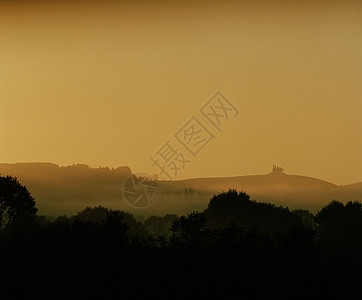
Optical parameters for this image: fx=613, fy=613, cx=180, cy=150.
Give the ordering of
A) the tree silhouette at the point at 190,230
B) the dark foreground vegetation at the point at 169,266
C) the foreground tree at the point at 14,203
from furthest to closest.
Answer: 1. the foreground tree at the point at 14,203
2. the tree silhouette at the point at 190,230
3. the dark foreground vegetation at the point at 169,266

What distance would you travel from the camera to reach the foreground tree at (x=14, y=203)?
25125mm

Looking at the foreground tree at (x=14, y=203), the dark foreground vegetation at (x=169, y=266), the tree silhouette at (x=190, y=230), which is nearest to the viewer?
the dark foreground vegetation at (x=169, y=266)

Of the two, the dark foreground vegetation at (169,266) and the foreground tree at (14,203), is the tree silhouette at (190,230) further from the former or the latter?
the foreground tree at (14,203)

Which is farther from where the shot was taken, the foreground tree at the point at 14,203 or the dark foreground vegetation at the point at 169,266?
the foreground tree at the point at 14,203

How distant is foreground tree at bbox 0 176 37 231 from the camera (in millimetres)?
25125

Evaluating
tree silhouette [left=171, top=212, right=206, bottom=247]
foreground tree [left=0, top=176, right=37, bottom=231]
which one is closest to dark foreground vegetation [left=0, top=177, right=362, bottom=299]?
tree silhouette [left=171, top=212, right=206, bottom=247]

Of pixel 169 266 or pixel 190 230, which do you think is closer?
pixel 169 266

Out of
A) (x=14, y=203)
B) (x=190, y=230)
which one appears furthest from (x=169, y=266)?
(x=14, y=203)

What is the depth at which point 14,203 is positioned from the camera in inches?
1020

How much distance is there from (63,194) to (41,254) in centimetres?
2040

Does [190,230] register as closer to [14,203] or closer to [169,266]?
[169,266]

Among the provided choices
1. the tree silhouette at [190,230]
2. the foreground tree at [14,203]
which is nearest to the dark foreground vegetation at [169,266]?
the tree silhouette at [190,230]

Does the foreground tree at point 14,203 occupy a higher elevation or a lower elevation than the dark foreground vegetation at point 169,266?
higher

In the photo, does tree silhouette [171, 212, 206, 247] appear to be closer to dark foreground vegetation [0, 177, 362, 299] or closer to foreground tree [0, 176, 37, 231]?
dark foreground vegetation [0, 177, 362, 299]
